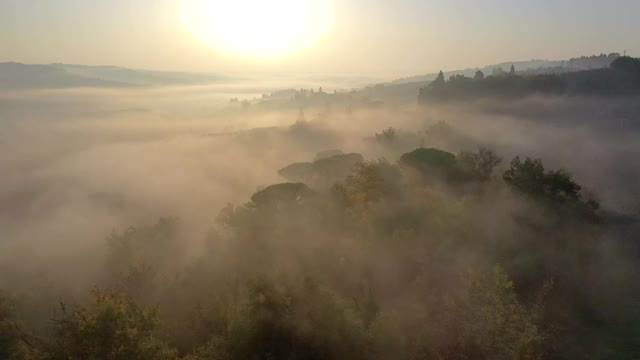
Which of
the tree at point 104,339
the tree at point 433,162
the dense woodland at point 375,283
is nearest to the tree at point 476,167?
the dense woodland at point 375,283

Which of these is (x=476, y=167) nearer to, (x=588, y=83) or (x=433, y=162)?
(x=433, y=162)

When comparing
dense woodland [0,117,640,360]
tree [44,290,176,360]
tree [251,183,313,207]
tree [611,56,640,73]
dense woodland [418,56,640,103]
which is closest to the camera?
tree [44,290,176,360]

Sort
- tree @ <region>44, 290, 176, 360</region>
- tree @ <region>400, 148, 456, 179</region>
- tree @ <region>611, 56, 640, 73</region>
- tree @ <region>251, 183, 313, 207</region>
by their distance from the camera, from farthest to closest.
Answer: tree @ <region>611, 56, 640, 73</region> < tree @ <region>400, 148, 456, 179</region> < tree @ <region>251, 183, 313, 207</region> < tree @ <region>44, 290, 176, 360</region>

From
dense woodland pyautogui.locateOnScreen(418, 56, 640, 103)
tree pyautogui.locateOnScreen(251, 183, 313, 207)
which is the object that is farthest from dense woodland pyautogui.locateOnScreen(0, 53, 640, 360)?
dense woodland pyautogui.locateOnScreen(418, 56, 640, 103)

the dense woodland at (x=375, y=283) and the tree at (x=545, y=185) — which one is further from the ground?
the tree at (x=545, y=185)

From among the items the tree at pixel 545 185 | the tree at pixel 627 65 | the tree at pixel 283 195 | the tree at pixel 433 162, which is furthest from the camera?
the tree at pixel 627 65

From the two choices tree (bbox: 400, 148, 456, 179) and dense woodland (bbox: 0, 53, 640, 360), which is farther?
tree (bbox: 400, 148, 456, 179)

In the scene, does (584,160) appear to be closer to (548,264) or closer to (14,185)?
(548,264)

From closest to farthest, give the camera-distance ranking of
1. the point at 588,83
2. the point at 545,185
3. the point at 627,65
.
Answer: the point at 545,185, the point at 588,83, the point at 627,65

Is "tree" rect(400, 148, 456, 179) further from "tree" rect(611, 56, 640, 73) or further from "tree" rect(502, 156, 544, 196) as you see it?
"tree" rect(611, 56, 640, 73)

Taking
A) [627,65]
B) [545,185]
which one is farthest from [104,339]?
[627,65]

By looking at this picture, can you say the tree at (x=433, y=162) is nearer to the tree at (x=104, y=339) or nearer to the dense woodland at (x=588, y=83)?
the tree at (x=104, y=339)
